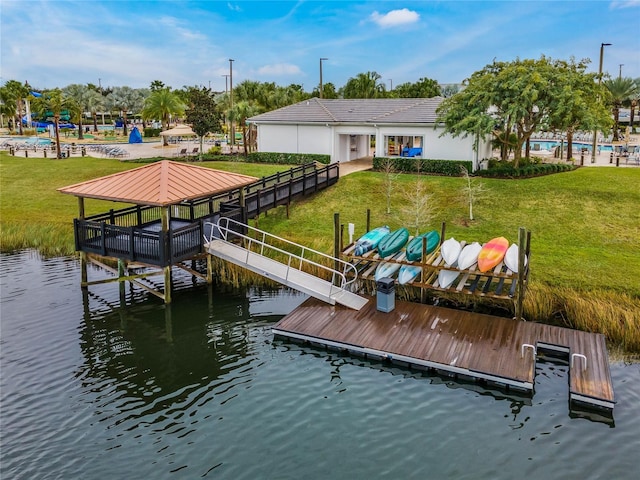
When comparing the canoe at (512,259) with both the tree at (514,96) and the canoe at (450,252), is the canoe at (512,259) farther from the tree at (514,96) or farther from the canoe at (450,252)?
the tree at (514,96)

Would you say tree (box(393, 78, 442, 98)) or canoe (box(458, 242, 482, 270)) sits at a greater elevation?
tree (box(393, 78, 442, 98))

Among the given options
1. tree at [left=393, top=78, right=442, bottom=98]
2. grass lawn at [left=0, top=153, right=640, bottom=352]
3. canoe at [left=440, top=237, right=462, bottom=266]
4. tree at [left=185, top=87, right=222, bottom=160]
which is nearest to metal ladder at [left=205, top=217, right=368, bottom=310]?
grass lawn at [left=0, top=153, right=640, bottom=352]

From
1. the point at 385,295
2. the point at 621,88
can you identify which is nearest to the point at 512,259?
the point at 385,295

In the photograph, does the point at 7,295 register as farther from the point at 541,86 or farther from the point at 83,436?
the point at 541,86

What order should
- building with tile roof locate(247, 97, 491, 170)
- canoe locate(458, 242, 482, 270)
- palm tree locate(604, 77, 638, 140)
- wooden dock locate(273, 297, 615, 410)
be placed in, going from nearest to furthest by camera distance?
wooden dock locate(273, 297, 615, 410) < canoe locate(458, 242, 482, 270) < building with tile roof locate(247, 97, 491, 170) < palm tree locate(604, 77, 638, 140)

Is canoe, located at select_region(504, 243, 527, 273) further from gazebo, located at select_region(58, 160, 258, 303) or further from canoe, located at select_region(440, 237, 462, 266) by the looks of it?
gazebo, located at select_region(58, 160, 258, 303)

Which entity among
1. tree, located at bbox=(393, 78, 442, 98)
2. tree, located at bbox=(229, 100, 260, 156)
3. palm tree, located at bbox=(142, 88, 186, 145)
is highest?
tree, located at bbox=(393, 78, 442, 98)

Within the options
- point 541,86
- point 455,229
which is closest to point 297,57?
point 541,86

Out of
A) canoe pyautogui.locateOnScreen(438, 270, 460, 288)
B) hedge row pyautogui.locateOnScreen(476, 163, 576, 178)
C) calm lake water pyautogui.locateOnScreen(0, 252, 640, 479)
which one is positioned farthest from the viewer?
hedge row pyautogui.locateOnScreen(476, 163, 576, 178)
